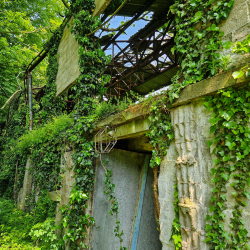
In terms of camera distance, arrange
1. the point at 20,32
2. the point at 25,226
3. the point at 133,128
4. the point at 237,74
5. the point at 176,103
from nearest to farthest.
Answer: the point at 237,74, the point at 176,103, the point at 133,128, the point at 25,226, the point at 20,32

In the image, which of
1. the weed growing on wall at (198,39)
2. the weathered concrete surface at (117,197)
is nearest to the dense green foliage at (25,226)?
the weathered concrete surface at (117,197)

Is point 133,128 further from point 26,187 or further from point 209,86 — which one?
point 26,187

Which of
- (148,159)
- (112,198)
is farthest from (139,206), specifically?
(148,159)

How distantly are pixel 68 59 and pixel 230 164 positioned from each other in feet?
18.6

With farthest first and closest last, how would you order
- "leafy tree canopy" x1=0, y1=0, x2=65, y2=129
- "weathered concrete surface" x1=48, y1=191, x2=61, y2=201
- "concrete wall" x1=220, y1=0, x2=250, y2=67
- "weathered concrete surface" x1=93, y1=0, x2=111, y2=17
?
"leafy tree canopy" x1=0, y1=0, x2=65, y2=129, "weathered concrete surface" x1=48, y1=191, x2=61, y2=201, "weathered concrete surface" x1=93, y1=0, x2=111, y2=17, "concrete wall" x1=220, y1=0, x2=250, y2=67

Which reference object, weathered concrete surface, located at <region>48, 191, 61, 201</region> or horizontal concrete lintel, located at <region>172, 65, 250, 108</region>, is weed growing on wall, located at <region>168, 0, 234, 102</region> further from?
weathered concrete surface, located at <region>48, 191, 61, 201</region>

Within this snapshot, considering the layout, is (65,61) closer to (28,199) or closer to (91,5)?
(91,5)

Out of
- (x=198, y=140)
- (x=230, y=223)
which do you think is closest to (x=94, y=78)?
(x=198, y=140)

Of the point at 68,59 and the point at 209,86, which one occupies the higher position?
the point at 68,59

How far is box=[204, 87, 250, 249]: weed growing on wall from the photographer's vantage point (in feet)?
5.31

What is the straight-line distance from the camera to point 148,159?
14.8ft

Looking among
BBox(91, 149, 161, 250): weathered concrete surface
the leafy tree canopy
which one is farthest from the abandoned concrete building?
the leafy tree canopy

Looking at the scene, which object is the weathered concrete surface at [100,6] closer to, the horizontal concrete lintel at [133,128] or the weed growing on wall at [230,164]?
the horizontal concrete lintel at [133,128]

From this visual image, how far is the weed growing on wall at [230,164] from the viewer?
162 cm
